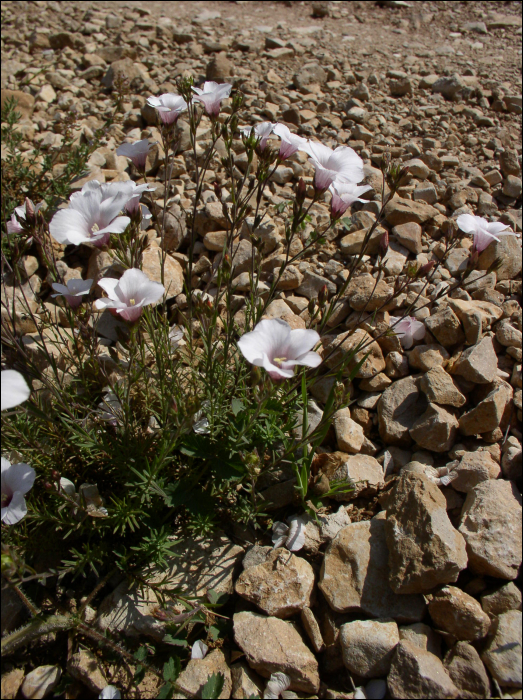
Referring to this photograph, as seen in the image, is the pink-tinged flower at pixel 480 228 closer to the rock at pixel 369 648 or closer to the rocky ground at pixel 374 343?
the rocky ground at pixel 374 343

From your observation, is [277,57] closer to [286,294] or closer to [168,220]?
[168,220]

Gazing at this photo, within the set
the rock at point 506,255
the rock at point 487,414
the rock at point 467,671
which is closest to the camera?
the rock at point 467,671

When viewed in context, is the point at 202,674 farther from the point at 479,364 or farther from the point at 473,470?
the point at 479,364

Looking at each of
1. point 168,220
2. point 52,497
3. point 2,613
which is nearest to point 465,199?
point 168,220

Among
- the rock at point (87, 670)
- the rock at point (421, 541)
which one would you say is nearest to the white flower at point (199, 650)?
the rock at point (87, 670)

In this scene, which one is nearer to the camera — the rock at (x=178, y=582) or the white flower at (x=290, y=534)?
the rock at (x=178, y=582)

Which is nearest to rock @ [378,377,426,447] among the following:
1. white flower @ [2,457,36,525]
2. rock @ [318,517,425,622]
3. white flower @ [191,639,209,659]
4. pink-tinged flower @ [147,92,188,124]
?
rock @ [318,517,425,622]
